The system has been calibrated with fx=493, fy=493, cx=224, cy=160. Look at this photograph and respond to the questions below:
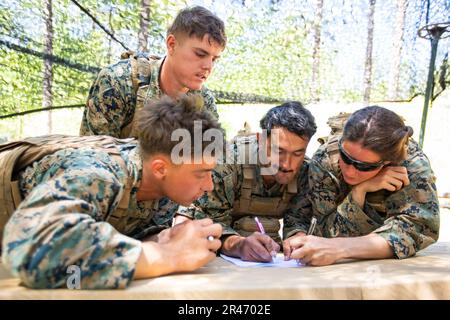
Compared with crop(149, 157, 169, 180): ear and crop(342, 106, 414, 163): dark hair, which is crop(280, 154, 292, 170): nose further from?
crop(149, 157, 169, 180): ear

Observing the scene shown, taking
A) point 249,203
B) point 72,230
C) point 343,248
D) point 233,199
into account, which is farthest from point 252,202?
point 72,230

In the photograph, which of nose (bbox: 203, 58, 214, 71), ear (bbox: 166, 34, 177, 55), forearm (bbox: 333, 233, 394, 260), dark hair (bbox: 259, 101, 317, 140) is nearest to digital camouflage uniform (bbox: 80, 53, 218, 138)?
ear (bbox: 166, 34, 177, 55)

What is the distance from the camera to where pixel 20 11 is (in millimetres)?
7578

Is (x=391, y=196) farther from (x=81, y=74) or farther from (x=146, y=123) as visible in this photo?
(x=81, y=74)

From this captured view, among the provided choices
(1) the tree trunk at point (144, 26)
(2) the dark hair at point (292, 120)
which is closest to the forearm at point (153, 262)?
(2) the dark hair at point (292, 120)

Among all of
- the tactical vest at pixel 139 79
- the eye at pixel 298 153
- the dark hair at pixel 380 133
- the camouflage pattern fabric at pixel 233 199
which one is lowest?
the camouflage pattern fabric at pixel 233 199

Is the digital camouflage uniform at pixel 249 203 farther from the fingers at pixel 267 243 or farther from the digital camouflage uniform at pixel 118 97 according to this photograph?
the digital camouflage uniform at pixel 118 97

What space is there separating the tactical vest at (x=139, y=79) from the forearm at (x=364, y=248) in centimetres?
155

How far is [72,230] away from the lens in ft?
5.15

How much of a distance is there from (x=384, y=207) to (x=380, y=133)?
51cm

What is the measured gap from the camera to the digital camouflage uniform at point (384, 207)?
2.62 meters

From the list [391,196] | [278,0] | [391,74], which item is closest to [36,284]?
[391,196]

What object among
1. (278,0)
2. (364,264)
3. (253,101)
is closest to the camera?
(364,264)
